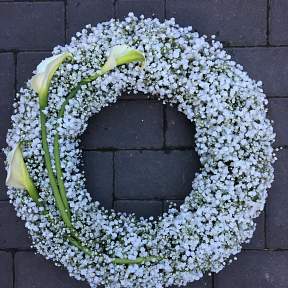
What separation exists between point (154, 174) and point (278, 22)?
0.62 m

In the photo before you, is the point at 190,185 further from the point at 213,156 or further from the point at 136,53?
the point at 136,53

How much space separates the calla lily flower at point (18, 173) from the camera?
1706mm

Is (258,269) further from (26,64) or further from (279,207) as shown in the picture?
(26,64)

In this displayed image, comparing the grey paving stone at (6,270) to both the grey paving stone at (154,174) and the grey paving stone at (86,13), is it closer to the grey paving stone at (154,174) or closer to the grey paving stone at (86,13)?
the grey paving stone at (154,174)

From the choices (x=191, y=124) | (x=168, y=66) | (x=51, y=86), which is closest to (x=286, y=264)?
(x=191, y=124)

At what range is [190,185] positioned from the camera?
1927mm

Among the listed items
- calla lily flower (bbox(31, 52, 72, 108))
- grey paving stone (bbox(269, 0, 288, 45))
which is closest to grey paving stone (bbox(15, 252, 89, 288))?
calla lily flower (bbox(31, 52, 72, 108))

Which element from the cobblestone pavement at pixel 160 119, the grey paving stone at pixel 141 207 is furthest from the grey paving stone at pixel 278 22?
the grey paving stone at pixel 141 207

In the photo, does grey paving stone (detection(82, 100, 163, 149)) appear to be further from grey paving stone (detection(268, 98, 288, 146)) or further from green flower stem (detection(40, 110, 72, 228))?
grey paving stone (detection(268, 98, 288, 146))

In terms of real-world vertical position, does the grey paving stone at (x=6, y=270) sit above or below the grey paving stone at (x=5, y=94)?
below

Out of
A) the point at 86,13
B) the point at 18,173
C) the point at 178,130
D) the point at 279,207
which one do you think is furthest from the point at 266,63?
the point at 18,173

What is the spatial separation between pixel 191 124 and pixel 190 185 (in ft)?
0.63

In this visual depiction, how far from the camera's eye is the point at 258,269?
6.36 ft

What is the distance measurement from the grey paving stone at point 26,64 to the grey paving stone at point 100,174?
1.03 feet
